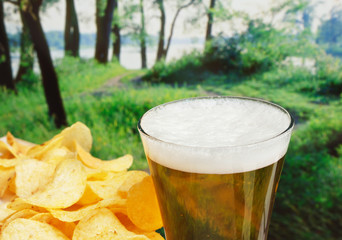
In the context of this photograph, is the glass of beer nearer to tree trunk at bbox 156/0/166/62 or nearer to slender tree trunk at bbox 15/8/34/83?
tree trunk at bbox 156/0/166/62

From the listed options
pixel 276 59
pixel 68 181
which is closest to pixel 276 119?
pixel 68 181

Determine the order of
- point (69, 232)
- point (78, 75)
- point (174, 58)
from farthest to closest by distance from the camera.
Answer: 1. point (78, 75)
2. point (174, 58)
3. point (69, 232)

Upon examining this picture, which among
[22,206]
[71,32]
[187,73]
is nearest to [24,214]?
[22,206]

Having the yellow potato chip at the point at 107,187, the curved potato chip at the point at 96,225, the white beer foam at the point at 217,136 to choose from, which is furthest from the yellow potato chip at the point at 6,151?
the white beer foam at the point at 217,136

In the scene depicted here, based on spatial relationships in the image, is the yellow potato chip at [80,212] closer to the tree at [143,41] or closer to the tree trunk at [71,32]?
the tree at [143,41]

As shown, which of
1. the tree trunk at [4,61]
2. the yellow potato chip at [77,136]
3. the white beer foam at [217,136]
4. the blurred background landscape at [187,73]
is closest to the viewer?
the white beer foam at [217,136]

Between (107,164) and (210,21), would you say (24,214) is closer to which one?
(107,164)

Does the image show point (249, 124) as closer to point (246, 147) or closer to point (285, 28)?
point (246, 147)
